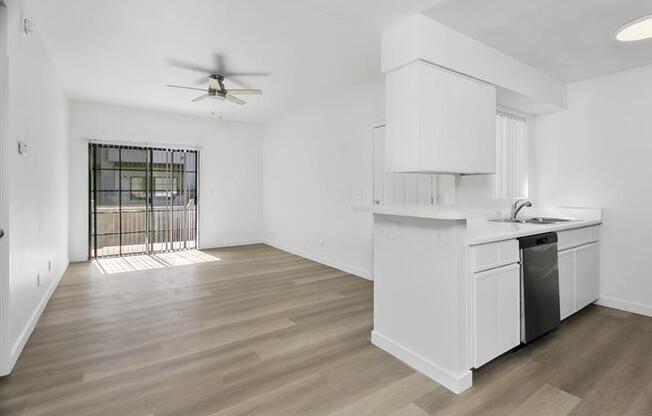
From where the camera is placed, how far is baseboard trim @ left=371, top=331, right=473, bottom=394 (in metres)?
1.99

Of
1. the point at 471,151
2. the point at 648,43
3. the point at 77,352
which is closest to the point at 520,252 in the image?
the point at 471,151

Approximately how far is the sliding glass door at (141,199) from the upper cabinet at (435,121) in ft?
17.3

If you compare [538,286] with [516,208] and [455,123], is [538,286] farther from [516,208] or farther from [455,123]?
[455,123]

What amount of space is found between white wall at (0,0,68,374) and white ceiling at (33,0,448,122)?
341 millimetres

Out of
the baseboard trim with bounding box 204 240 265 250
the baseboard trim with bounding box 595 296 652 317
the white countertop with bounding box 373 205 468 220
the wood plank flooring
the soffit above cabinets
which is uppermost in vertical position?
the soffit above cabinets

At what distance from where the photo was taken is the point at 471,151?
276 cm

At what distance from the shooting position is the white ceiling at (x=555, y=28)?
2301 millimetres

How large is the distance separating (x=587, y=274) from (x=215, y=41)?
444cm

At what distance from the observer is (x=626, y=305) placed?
130 inches

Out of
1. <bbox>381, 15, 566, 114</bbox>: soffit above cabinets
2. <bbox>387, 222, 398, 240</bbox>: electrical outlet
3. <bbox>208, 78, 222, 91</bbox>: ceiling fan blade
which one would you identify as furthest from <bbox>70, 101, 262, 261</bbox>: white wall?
<bbox>387, 222, 398, 240</bbox>: electrical outlet

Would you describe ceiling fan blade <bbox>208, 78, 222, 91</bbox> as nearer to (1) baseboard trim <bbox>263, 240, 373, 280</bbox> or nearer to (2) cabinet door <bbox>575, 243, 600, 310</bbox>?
(1) baseboard trim <bbox>263, 240, 373, 280</bbox>

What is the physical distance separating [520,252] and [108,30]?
13.5 ft

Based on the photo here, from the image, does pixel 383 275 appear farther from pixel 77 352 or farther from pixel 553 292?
pixel 77 352

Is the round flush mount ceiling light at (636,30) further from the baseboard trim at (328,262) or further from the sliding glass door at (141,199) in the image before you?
the sliding glass door at (141,199)
